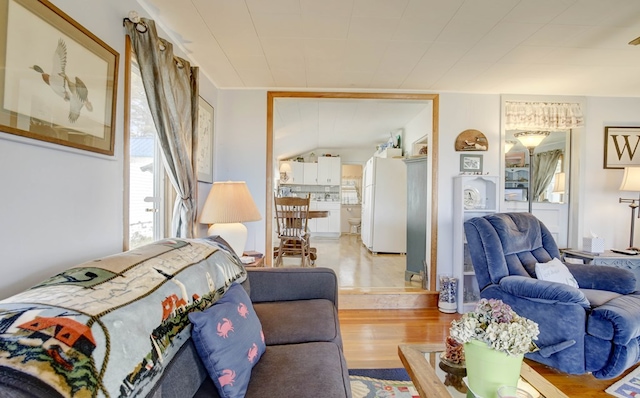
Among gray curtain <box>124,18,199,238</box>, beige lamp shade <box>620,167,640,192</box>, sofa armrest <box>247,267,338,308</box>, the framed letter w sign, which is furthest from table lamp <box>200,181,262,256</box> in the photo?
the framed letter w sign

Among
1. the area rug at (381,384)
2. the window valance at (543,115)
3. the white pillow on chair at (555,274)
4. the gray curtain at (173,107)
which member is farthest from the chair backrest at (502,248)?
the gray curtain at (173,107)

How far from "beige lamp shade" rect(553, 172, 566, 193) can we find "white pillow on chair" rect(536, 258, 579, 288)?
1514mm

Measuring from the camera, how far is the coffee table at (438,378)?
116 centimetres

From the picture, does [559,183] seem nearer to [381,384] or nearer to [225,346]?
[381,384]

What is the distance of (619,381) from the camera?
1877mm

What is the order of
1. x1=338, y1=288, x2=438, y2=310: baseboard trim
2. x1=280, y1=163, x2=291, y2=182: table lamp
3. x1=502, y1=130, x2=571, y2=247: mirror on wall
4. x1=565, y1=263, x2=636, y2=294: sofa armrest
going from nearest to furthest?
x1=565, y1=263, x2=636, y2=294: sofa armrest → x1=338, y1=288, x2=438, y2=310: baseboard trim → x1=502, y1=130, x2=571, y2=247: mirror on wall → x1=280, y1=163, x2=291, y2=182: table lamp

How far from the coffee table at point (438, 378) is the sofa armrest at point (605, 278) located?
4.86 ft

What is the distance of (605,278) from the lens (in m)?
2.25

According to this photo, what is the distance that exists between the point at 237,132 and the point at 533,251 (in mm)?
2945

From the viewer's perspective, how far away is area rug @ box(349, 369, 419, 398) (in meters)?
1.75

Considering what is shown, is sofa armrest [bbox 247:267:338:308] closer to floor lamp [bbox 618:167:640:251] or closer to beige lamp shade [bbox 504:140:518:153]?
beige lamp shade [bbox 504:140:518:153]

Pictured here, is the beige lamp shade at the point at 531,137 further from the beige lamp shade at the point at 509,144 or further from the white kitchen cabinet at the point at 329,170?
the white kitchen cabinet at the point at 329,170

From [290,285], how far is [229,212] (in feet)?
2.36

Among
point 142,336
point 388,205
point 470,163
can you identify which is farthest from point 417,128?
point 142,336
